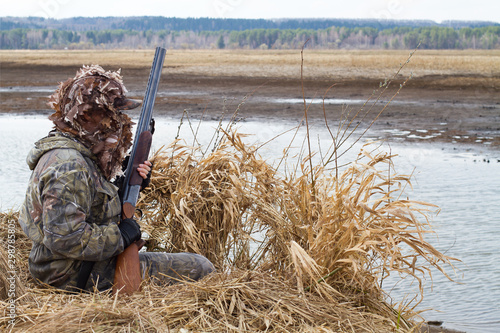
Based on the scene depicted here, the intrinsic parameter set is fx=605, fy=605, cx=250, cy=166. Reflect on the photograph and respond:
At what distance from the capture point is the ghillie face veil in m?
3.02

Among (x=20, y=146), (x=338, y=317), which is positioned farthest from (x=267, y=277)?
(x=20, y=146)

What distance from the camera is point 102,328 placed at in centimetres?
266

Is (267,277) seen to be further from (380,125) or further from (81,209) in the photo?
(380,125)

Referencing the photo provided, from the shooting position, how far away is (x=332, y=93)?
21562 mm

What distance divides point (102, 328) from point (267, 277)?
111cm

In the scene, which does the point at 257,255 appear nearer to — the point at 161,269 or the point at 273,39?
the point at 161,269

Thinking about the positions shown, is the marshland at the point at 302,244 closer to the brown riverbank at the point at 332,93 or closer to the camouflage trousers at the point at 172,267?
the camouflage trousers at the point at 172,267

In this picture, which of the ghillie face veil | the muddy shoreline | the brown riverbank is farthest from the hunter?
the muddy shoreline

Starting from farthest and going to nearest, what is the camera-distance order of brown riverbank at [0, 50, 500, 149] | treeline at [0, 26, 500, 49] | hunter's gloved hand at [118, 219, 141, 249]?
treeline at [0, 26, 500, 49]
brown riverbank at [0, 50, 500, 149]
hunter's gloved hand at [118, 219, 141, 249]

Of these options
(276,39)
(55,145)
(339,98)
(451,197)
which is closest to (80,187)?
(55,145)

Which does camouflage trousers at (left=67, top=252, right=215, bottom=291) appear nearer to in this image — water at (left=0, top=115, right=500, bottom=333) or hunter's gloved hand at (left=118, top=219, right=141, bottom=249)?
hunter's gloved hand at (left=118, top=219, right=141, bottom=249)

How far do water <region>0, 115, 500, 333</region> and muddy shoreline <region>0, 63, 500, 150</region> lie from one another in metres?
1.16

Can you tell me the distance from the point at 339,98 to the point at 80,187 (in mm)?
17857

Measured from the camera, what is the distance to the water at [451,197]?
4.79m
